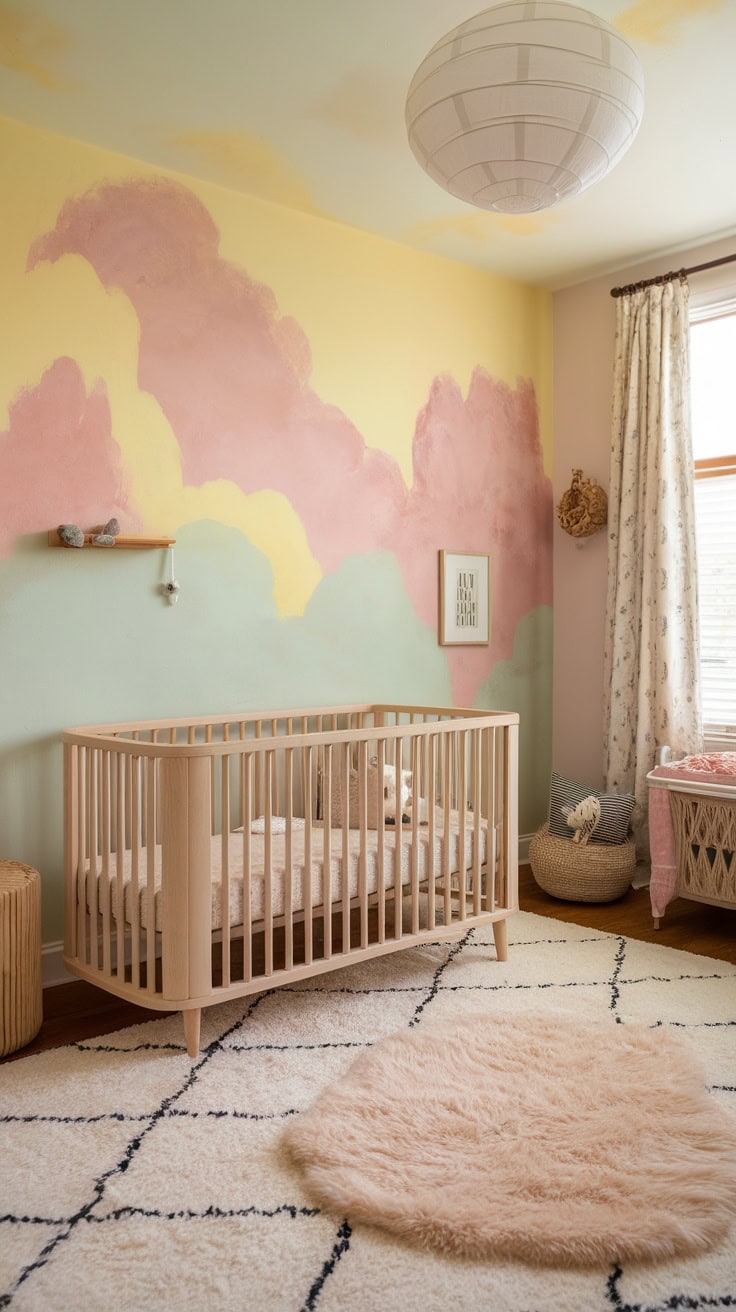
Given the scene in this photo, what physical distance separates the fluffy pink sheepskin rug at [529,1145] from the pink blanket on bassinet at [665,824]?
0.98 meters

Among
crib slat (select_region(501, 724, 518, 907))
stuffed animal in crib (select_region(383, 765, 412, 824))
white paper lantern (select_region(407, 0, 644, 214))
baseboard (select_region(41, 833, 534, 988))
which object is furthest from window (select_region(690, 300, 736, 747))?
baseboard (select_region(41, 833, 534, 988))

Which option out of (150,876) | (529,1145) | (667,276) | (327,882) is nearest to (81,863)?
(150,876)

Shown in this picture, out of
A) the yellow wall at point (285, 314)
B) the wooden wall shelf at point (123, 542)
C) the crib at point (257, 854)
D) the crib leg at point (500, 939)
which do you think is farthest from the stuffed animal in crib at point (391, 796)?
the wooden wall shelf at point (123, 542)

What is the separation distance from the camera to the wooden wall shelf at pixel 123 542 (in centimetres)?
271

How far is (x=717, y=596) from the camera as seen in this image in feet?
12.2

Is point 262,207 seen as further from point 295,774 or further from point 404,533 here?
point 295,774

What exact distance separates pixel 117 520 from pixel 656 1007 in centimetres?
200

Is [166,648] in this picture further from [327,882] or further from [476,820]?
[476,820]

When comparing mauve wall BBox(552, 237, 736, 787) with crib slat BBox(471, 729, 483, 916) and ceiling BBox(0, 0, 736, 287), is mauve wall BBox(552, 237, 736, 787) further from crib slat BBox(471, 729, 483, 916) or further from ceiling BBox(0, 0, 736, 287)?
crib slat BBox(471, 729, 483, 916)

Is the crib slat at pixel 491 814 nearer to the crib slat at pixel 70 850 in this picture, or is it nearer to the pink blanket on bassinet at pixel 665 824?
the pink blanket on bassinet at pixel 665 824

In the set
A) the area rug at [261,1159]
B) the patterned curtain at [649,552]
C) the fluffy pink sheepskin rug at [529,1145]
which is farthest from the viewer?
the patterned curtain at [649,552]

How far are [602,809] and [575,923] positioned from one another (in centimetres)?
48

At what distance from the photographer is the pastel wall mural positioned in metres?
2.70

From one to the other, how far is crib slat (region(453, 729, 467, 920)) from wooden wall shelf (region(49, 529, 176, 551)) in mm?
1041
